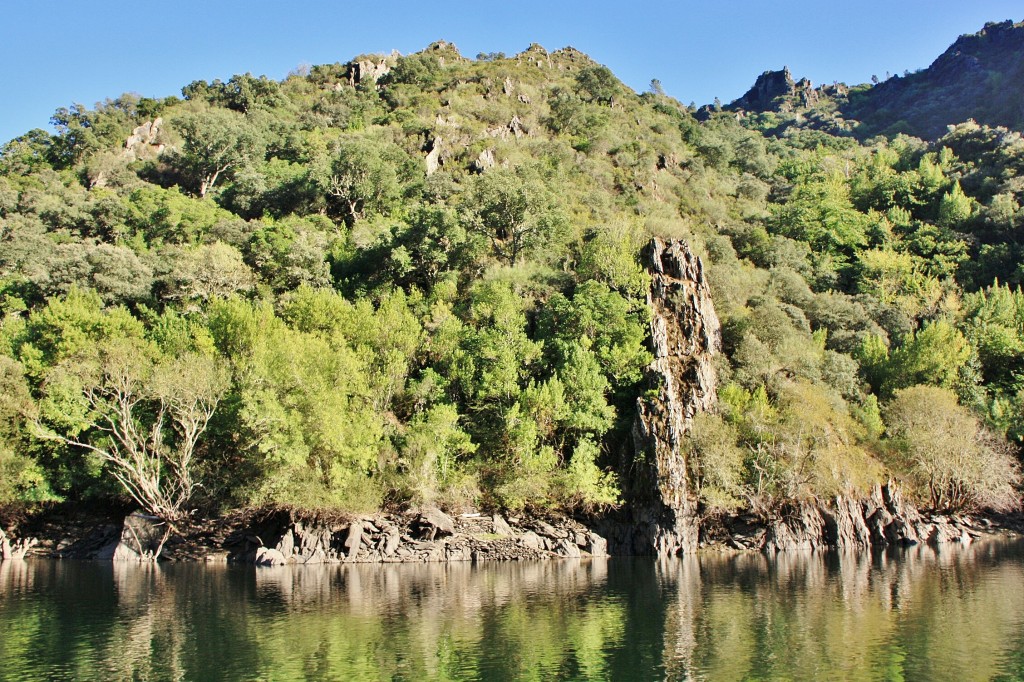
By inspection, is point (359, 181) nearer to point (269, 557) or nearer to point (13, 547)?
point (269, 557)

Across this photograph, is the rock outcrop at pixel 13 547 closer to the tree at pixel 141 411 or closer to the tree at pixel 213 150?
the tree at pixel 141 411

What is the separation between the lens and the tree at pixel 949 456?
72312mm

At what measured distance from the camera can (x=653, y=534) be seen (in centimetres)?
6594

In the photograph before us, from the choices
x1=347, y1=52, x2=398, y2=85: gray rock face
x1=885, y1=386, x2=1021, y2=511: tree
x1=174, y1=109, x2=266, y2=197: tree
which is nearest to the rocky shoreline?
x1=885, y1=386, x2=1021, y2=511: tree

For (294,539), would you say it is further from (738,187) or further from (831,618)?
(738,187)

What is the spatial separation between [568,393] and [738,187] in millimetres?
86628

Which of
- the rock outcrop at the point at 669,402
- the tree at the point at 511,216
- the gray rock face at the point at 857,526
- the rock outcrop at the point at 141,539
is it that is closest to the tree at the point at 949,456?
the gray rock face at the point at 857,526


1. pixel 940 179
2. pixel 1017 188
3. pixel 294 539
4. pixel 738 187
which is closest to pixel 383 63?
pixel 738 187

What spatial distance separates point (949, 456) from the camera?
7256 cm

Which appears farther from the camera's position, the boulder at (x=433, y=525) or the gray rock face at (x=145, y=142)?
the gray rock face at (x=145, y=142)

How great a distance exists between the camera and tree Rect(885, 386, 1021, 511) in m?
72.3

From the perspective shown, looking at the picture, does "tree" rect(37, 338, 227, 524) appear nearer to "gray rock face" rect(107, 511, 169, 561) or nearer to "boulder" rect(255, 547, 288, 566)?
"gray rock face" rect(107, 511, 169, 561)

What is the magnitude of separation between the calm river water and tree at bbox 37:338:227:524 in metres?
9.52

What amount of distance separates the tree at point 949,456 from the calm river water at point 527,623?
58.2 ft
